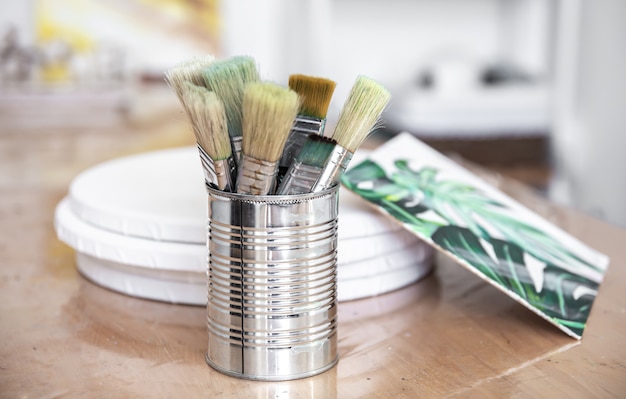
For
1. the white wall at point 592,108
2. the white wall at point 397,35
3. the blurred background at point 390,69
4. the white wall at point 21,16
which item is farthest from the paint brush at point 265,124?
the white wall at point 21,16

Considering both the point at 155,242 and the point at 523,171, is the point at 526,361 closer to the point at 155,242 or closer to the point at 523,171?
the point at 155,242

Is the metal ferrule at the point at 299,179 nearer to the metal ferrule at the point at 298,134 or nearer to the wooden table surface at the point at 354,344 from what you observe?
the metal ferrule at the point at 298,134

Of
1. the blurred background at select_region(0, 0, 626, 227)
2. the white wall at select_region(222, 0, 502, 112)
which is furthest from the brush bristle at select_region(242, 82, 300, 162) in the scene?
the white wall at select_region(222, 0, 502, 112)

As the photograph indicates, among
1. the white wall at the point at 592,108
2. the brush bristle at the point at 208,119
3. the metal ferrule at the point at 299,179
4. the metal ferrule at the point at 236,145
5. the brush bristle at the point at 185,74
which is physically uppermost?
the brush bristle at the point at 185,74

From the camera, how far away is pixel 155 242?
2.55 feet

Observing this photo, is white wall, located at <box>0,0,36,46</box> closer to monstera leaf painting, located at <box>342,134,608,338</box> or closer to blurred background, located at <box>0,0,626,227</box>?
blurred background, located at <box>0,0,626,227</box>

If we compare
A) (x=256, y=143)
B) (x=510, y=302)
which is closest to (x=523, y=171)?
(x=510, y=302)

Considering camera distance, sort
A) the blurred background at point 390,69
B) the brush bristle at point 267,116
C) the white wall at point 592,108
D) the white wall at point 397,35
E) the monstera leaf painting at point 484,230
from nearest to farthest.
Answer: the brush bristle at point 267,116 < the monstera leaf painting at point 484,230 < the blurred background at point 390,69 < the white wall at point 592,108 < the white wall at point 397,35

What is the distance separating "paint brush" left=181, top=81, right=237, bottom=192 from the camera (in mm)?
560

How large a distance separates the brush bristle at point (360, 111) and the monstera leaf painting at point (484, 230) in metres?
0.18

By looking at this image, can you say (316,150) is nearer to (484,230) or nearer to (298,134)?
(298,134)

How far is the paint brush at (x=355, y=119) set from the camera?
1.95ft

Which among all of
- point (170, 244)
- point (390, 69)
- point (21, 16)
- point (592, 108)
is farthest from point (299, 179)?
point (21, 16)

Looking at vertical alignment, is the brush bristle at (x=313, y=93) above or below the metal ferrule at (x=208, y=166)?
above
